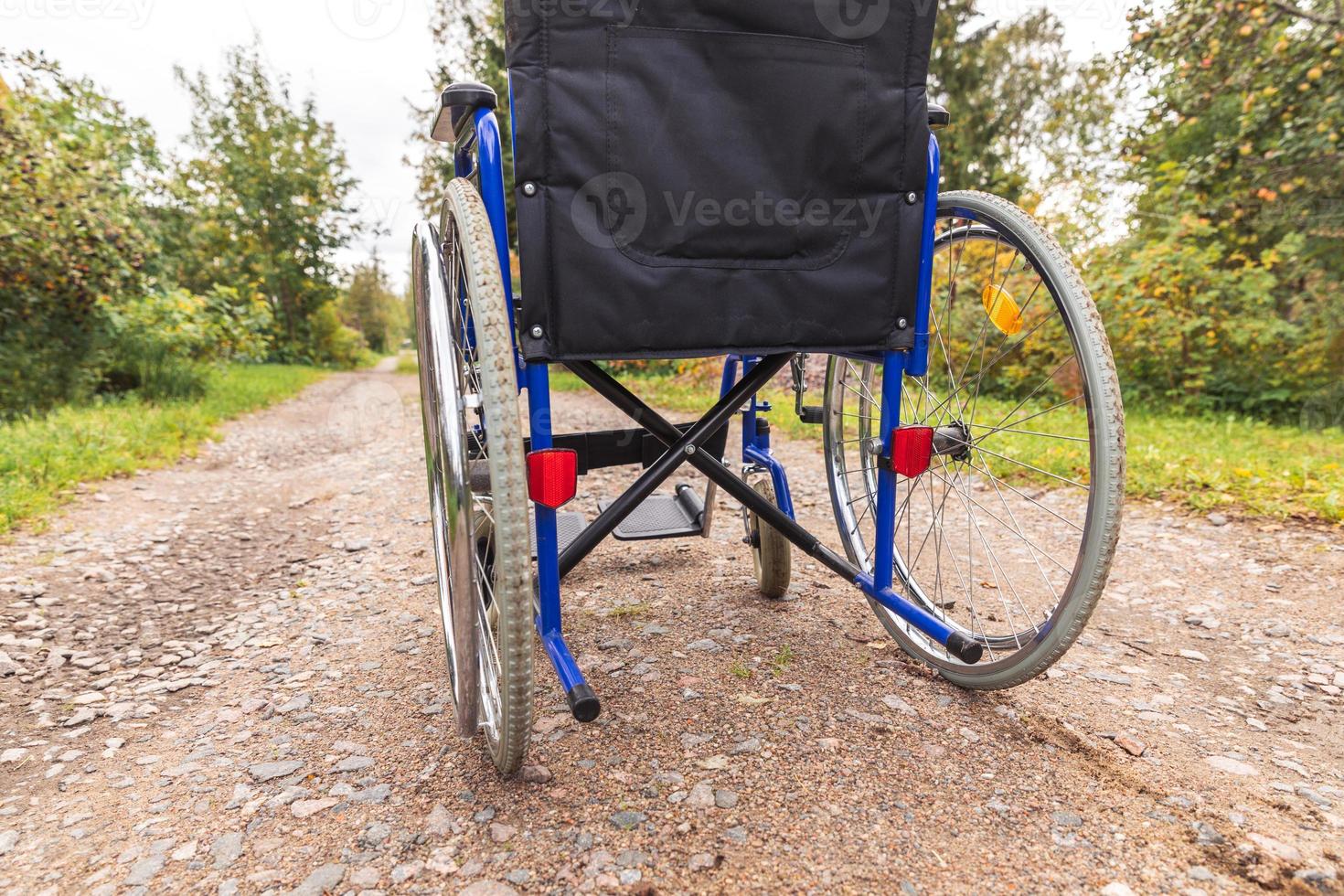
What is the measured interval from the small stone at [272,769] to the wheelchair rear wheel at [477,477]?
0.37 m

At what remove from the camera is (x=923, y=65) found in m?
1.45

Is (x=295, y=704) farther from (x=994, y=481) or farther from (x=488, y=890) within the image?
(x=994, y=481)

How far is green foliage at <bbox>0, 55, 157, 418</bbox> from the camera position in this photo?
5301mm

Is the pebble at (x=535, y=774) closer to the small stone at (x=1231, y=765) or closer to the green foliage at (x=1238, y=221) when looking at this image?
the small stone at (x=1231, y=765)

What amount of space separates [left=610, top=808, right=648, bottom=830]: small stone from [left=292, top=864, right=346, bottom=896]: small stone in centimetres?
46

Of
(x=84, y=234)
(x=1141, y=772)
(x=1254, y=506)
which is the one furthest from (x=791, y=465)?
(x=84, y=234)

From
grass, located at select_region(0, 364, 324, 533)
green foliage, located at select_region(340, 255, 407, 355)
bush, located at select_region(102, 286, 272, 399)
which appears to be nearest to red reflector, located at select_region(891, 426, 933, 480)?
grass, located at select_region(0, 364, 324, 533)

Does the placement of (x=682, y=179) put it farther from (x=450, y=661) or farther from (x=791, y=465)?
(x=791, y=465)

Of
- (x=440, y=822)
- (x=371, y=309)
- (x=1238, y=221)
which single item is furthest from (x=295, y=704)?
(x=371, y=309)

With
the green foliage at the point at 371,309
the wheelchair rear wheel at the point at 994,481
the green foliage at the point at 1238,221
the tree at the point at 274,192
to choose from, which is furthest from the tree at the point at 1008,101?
the green foliage at the point at 371,309

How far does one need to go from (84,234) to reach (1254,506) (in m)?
8.09

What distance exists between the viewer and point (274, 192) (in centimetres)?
1705

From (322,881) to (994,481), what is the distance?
1.61 meters

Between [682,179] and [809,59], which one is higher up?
[809,59]
